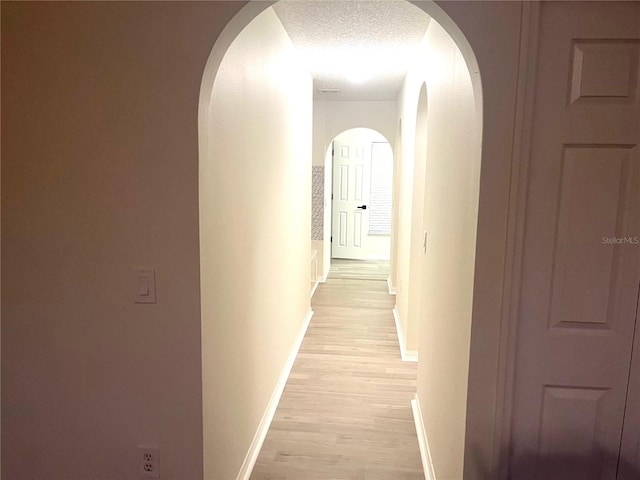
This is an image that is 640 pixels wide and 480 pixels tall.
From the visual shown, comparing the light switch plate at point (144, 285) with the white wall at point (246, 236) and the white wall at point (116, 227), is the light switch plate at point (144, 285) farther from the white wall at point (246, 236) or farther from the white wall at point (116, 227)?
the white wall at point (246, 236)

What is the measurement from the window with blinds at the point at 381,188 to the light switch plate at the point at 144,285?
22.5 feet

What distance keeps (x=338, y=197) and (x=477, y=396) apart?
6.76m

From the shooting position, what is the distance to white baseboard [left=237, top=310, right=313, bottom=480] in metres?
2.25

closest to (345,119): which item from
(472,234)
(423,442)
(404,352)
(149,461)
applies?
(404,352)

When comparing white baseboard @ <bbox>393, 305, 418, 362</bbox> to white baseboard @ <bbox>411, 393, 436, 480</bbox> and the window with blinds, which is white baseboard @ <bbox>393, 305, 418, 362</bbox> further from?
the window with blinds

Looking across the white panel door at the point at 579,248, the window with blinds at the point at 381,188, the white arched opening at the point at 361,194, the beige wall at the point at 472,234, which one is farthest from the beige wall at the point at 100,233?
the window with blinds at the point at 381,188

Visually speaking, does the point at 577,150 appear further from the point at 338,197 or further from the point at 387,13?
the point at 338,197

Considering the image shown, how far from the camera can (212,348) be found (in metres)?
1.70

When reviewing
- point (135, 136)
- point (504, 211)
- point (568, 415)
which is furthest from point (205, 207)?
point (568, 415)

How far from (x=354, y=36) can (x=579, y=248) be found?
2337 mm

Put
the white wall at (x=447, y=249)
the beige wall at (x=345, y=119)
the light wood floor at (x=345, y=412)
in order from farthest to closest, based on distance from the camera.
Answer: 1. the beige wall at (x=345, y=119)
2. the light wood floor at (x=345, y=412)
3. the white wall at (x=447, y=249)

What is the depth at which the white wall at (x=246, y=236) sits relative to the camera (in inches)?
66.6

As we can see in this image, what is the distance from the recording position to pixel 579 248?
4.65ft

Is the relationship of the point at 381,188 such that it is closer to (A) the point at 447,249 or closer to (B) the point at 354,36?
(B) the point at 354,36
